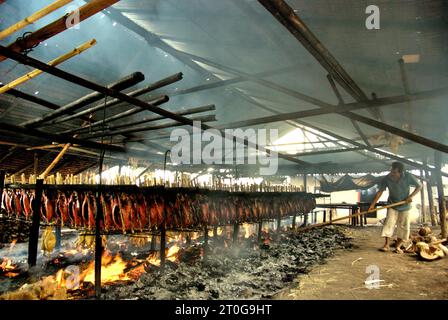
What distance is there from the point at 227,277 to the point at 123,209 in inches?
99.6

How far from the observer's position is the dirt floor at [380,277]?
14.0 ft

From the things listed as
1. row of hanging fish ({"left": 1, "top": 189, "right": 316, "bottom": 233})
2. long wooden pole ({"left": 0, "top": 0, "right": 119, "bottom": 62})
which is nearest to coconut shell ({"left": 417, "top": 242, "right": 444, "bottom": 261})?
row of hanging fish ({"left": 1, "top": 189, "right": 316, "bottom": 233})

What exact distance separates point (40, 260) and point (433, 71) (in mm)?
10514

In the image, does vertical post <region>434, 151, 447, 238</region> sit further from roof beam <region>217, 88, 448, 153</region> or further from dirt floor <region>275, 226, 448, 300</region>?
roof beam <region>217, 88, 448, 153</region>

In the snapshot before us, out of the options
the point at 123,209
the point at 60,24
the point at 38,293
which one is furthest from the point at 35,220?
the point at 60,24

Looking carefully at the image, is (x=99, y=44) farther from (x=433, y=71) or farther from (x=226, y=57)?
(x=433, y=71)

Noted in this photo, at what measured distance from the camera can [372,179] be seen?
16.7 metres

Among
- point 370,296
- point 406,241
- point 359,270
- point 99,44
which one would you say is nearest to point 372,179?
point 406,241

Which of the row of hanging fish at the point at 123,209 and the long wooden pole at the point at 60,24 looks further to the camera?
the row of hanging fish at the point at 123,209

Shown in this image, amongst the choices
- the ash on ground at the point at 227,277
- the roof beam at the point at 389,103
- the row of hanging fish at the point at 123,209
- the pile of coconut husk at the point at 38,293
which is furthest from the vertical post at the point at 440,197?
the pile of coconut husk at the point at 38,293

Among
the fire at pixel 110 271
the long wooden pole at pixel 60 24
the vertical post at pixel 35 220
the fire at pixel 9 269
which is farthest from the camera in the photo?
the fire at pixel 9 269

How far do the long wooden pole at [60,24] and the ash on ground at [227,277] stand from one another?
12.6 feet

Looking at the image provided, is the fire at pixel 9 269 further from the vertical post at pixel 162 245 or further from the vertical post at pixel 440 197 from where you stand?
the vertical post at pixel 440 197

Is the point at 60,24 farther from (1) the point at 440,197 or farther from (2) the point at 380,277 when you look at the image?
(1) the point at 440,197
